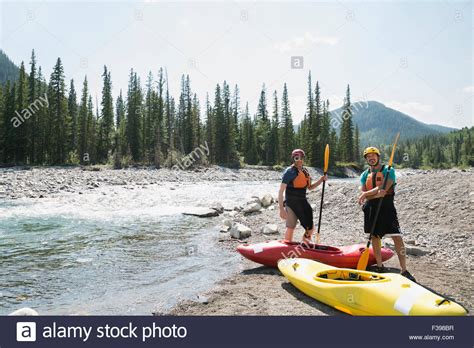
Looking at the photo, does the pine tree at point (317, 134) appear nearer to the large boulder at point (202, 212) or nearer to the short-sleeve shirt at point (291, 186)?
the large boulder at point (202, 212)

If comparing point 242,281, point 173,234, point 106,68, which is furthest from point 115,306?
point 106,68

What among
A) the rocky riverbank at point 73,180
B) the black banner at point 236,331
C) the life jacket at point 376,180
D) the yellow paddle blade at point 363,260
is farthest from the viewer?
the rocky riverbank at point 73,180

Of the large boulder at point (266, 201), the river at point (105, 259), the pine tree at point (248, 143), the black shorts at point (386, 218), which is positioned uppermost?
the pine tree at point (248, 143)

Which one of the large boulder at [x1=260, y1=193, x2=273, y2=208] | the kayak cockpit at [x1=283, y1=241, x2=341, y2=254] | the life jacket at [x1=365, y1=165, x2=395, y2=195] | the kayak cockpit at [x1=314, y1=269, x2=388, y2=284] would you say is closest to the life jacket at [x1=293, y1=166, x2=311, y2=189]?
the kayak cockpit at [x1=283, y1=241, x2=341, y2=254]

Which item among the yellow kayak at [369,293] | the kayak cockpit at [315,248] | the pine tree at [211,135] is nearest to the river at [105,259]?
the kayak cockpit at [315,248]

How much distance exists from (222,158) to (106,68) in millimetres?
23852

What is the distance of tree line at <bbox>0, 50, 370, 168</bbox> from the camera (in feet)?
135

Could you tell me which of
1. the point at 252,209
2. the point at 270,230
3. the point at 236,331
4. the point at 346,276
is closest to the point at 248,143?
the point at 252,209

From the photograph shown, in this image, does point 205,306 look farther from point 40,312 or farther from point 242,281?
point 40,312

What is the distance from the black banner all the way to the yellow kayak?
114 mm

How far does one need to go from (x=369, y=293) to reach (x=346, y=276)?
0.91 metres

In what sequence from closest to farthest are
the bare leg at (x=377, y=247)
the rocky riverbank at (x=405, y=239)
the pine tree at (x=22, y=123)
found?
the rocky riverbank at (x=405, y=239), the bare leg at (x=377, y=247), the pine tree at (x=22, y=123)

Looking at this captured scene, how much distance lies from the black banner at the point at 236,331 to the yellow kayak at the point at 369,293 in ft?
0.37

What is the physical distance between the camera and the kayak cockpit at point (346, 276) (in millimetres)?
4750
